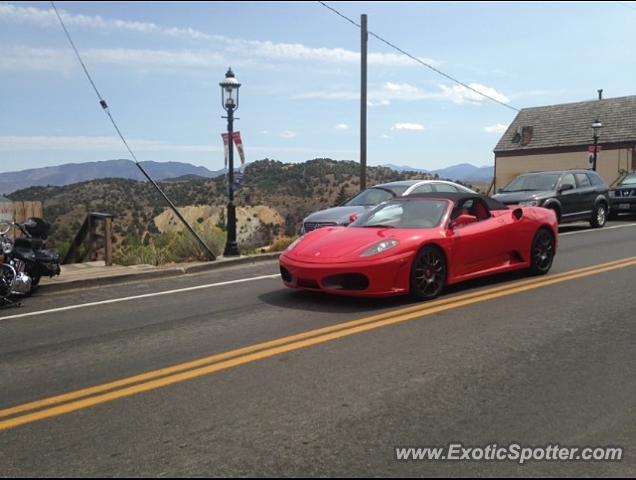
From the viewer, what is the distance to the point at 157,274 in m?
10.8

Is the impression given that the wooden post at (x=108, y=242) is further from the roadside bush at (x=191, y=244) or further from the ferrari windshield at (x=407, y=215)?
the ferrari windshield at (x=407, y=215)

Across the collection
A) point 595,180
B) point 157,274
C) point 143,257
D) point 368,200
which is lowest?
point 157,274

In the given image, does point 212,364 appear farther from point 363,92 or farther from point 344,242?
point 363,92

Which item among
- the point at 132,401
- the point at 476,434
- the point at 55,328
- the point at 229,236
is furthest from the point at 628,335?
the point at 229,236

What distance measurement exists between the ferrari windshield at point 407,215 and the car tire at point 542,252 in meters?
1.78

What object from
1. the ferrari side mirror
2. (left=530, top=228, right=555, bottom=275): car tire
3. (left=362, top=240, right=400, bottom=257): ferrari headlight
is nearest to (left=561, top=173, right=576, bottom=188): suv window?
(left=530, top=228, right=555, bottom=275): car tire

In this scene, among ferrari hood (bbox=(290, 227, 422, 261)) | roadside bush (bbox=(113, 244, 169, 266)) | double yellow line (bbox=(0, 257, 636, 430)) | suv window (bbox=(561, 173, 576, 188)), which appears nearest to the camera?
double yellow line (bbox=(0, 257, 636, 430))

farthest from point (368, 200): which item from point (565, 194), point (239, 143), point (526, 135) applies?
point (526, 135)

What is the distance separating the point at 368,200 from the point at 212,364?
858cm

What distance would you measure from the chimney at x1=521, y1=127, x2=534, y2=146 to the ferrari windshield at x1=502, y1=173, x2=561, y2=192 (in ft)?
102

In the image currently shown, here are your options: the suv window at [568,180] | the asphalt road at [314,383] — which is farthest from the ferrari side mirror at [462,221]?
the suv window at [568,180]

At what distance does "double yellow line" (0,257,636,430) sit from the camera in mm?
4332

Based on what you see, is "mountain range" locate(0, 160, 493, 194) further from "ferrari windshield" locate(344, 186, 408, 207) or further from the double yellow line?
the double yellow line

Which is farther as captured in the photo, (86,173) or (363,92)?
(86,173)
